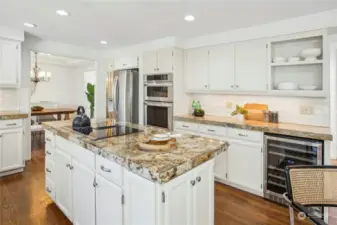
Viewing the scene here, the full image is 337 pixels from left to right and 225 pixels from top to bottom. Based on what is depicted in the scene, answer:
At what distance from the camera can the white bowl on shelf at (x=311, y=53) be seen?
2701 millimetres

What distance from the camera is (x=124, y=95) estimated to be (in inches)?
179

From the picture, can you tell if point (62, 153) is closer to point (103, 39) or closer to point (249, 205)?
point (249, 205)

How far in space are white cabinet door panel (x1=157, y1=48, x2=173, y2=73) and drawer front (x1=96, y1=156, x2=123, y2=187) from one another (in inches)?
99.7

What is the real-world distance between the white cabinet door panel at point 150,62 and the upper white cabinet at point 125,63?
0.92 feet

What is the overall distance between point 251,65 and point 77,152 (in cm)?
264

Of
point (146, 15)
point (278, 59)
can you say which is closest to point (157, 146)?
point (146, 15)

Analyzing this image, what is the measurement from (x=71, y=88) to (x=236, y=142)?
24.5 ft

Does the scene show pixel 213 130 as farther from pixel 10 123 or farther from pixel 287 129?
pixel 10 123

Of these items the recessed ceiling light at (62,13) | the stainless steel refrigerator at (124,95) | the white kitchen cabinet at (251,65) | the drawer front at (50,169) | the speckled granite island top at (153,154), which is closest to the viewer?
the speckled granite island top at (153,154)

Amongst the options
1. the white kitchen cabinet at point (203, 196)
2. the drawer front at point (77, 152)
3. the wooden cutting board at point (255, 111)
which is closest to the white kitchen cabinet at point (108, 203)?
the drawer front at point (77, 152)

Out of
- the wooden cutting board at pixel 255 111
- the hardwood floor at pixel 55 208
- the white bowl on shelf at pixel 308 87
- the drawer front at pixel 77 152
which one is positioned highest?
the white bowl on shelf at pixel 308 87

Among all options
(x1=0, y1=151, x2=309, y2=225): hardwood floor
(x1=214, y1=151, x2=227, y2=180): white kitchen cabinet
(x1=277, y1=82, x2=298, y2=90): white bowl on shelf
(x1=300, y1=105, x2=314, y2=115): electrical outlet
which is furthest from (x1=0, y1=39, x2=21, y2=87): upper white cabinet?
(x1=300, y1=105, x2=314, y2=115): electrical outlet

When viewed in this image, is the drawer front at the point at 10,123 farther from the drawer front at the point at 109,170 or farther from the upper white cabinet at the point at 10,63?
the drawer front at the point at 109,170

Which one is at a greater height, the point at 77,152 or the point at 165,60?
the point at 165,60
